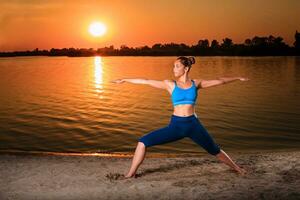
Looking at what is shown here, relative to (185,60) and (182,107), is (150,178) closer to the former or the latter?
(182,107)

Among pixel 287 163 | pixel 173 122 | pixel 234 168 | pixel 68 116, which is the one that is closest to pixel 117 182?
pixel 173 122

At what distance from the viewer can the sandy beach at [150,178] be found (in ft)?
21.1

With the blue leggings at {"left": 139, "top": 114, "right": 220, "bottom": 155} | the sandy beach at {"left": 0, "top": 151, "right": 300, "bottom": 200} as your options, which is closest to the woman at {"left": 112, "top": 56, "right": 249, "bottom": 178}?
the blue leggings at {"left": 139, "top": 114, "right": 220, "bottom": 155}

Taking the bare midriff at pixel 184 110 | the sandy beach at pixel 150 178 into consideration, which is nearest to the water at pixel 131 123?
the sandy beach at pixel 150 178

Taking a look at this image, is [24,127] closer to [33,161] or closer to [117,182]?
[33,161]

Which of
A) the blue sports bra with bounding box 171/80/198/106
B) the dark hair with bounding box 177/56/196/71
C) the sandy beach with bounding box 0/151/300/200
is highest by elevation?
the dark hair with bounding box 177/56/196/71

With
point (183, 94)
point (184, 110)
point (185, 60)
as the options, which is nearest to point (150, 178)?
point (184, 110)

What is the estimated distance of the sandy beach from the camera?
6.42 m

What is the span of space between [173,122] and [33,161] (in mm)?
3033

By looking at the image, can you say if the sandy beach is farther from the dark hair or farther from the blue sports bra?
the dark hair

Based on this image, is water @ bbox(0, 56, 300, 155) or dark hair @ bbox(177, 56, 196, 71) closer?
dark hair @ bbox(177, 56, 196, 71)

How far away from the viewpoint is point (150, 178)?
7.18 m

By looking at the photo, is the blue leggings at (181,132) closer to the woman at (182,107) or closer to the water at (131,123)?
the woman at (182,107)

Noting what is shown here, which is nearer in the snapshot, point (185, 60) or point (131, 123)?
point (185, 60)
